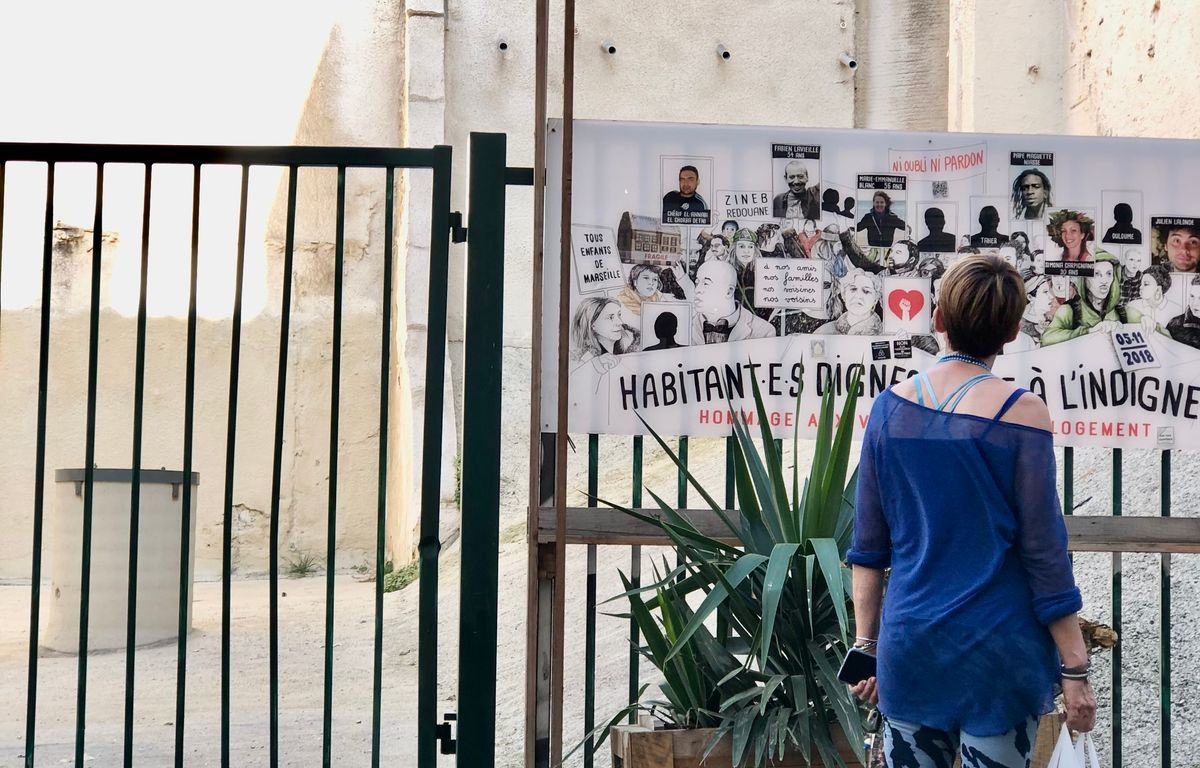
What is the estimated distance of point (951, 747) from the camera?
2.21 m

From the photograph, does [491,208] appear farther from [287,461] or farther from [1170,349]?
[287,461]

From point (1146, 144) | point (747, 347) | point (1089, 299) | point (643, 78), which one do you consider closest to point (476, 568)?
point (747, 347)

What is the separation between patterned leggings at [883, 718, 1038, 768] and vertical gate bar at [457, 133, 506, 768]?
1.44 m

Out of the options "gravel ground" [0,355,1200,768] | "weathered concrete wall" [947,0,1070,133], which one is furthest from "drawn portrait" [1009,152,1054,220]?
"weathered concrete wall" [947,0,1070,133]

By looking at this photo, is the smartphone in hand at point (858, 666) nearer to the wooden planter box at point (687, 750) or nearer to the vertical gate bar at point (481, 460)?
the wooden planter box at point (687, 750)

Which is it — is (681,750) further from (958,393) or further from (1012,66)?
(1012,66)

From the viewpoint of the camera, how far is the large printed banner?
374 cm

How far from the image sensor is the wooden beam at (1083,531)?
3.54 metres

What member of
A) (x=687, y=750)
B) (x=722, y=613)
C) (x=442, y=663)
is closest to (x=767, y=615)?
(x=722, y=613)

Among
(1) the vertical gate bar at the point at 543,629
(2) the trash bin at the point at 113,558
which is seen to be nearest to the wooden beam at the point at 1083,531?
(1) the vertical gate bar at the point at 543,629

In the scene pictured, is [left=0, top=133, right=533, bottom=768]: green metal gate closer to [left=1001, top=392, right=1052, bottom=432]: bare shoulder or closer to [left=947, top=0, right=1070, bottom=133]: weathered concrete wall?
[left=1001, top=392, right=1052, bottom=432]: bare shoulder

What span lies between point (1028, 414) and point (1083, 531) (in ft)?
5.17

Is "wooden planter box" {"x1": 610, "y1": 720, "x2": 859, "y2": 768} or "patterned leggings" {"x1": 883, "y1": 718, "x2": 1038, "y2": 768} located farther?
"wooden planter box" {"x1": 610, "y1": 720, "x2": 859, "y2": 768}

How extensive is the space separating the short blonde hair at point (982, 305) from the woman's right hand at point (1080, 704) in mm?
606
